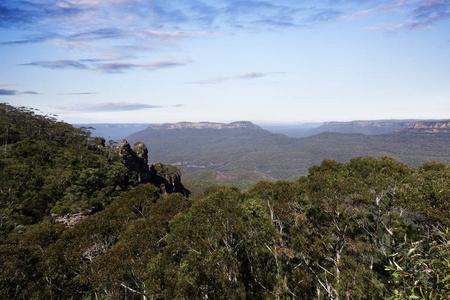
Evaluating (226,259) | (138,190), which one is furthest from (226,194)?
(138,190)

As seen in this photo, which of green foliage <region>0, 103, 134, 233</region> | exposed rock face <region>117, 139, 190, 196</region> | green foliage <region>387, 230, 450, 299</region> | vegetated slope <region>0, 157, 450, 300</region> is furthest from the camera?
exposed rock face <region>117, 139, 190, 196</region>

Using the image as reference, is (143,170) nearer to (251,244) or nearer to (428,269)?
(251,244)

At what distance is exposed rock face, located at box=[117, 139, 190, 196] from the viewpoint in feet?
252

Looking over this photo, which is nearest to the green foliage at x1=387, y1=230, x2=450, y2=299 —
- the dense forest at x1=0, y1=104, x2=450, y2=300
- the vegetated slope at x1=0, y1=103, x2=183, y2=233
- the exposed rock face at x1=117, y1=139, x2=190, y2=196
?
the dense forest at x1=0, y1=104, x2=450, y2=300

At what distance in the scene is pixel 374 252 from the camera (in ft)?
58.0

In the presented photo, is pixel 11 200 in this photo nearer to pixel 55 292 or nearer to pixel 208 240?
pixel 55 292

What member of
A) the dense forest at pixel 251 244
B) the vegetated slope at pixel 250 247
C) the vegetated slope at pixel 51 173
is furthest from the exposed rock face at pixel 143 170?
the vegetated slope at pixel 250 247

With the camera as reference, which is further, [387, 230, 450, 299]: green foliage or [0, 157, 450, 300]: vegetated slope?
[0, 157, 450, 300]: vegetated slope

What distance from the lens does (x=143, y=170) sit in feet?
278

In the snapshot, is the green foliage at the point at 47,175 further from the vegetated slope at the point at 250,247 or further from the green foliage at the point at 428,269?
the green foliage at the point at 428,269

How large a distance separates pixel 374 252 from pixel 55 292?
99.1 feet

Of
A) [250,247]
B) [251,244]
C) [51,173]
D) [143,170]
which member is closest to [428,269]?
[250,247]

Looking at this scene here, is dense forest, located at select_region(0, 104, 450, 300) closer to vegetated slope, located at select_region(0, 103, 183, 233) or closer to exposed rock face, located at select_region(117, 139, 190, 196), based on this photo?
vegetated slope, located at select_region(0, 103, 183, 233)

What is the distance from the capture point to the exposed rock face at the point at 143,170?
76.8 m
